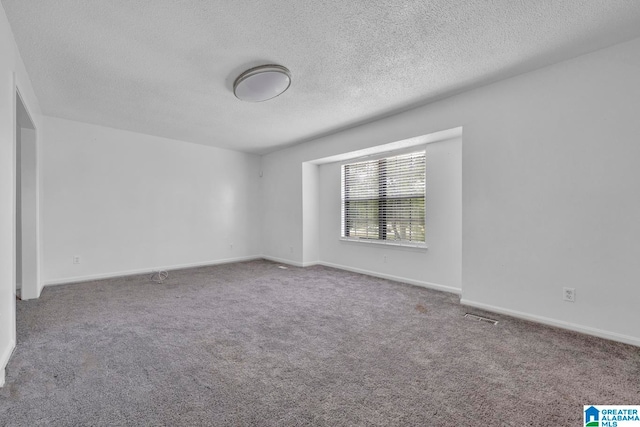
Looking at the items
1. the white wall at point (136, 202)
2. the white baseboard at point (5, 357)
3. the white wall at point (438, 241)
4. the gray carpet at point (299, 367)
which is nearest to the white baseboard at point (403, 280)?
the white wall at point (438, 241)

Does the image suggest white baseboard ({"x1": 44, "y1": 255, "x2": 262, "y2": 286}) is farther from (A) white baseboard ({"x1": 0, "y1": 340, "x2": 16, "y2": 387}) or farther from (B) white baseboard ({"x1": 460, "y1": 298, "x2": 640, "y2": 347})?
(B) white baseboard ({"x1": 460, "y1": 298, "x2": 640, "y2": 347})

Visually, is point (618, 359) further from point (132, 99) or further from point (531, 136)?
point (132, 99)

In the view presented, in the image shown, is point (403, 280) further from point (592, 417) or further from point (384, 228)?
point (592, 417)

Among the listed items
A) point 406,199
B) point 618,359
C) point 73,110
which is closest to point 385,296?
point 406,199

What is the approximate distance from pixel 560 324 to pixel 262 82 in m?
3.65

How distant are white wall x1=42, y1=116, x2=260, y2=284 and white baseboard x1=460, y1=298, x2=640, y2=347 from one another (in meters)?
4.76

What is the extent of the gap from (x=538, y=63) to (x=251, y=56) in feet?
8.75

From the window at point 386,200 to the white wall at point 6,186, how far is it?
14.0 ft

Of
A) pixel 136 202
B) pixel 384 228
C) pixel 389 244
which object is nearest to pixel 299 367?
pixel 389 244

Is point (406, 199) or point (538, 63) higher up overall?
point (538, 63)

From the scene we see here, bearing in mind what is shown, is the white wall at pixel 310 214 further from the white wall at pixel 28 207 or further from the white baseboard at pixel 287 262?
the white wall at pixel 28 207

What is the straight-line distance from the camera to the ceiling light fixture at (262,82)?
2689 millimetres

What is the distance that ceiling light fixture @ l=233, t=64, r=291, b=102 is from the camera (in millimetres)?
2689

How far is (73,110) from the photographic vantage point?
3.88m
